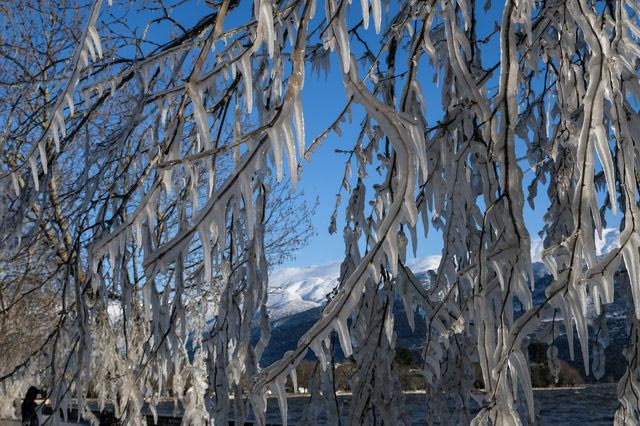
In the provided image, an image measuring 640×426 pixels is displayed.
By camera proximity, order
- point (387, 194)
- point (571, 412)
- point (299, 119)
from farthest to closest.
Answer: point (571, 412) < point (387, 194) < point (299, 119)

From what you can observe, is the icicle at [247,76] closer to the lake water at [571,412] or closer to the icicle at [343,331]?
the icicle at [343,331]

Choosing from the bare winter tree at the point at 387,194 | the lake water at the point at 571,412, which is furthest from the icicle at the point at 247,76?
the lake water at the point at 571,412

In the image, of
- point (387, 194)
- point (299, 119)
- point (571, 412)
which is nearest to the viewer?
point (299, 119)

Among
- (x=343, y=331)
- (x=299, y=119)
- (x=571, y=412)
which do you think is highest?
(x=299, y=119)

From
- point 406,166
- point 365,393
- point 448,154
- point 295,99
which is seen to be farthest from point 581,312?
point 365,393

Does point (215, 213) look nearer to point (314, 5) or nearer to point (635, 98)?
point (314, 5)

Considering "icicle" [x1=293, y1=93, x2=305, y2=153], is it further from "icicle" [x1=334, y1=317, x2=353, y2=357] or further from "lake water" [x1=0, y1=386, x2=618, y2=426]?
"lake water" [x1=0, y1=386, x2=618, y2=426]

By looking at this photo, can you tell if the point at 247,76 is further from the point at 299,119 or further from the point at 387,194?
the point at 387,194

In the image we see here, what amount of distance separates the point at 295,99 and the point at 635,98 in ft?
2.20

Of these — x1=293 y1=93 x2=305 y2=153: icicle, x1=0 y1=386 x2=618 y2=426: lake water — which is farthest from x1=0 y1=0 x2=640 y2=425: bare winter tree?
x1=0 y1=386 x2=618 y2=426: lake water

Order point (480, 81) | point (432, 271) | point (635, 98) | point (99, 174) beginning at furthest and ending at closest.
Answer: point (432, 271) < point (99, 174) < point (480, 81) < point (635, 98)

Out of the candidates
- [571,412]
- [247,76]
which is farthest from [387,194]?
[571,412]

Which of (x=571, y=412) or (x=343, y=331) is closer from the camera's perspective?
(x=343, y=331)

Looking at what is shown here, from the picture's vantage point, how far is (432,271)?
1.63 meters
